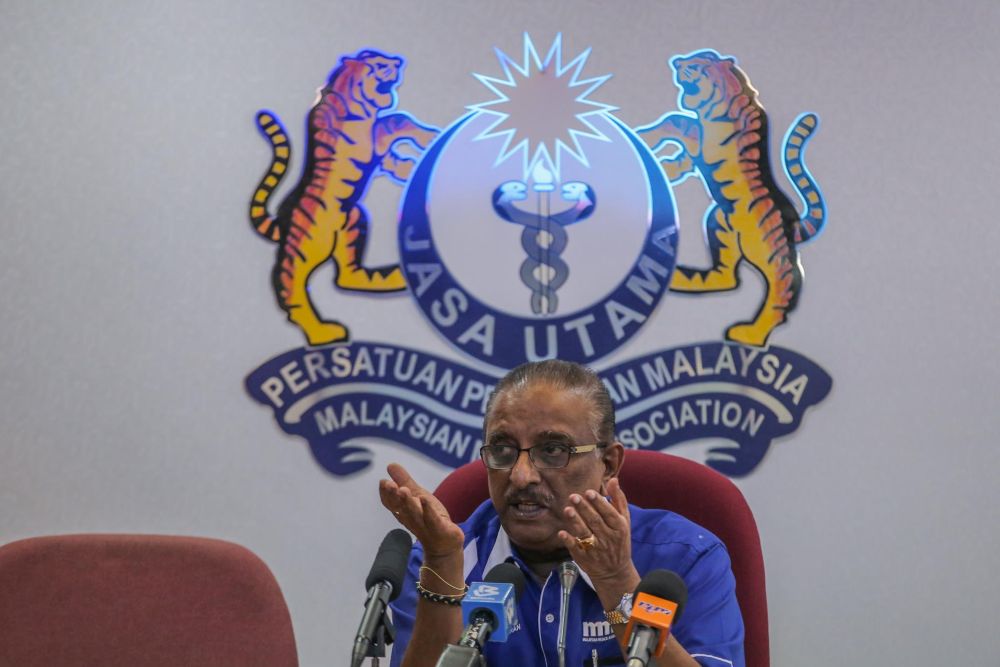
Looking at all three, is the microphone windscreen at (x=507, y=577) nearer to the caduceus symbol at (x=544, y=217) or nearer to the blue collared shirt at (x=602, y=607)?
the blue collared shirt at (x=602, y=607)

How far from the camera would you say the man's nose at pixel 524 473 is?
1777mm

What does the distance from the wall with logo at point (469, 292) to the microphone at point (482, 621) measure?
5.65 feet

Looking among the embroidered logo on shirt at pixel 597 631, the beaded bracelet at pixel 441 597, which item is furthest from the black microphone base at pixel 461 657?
the embroidered logo on shirt at pixel 597 631

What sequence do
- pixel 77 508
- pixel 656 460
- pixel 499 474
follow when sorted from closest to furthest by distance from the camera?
pixel 499 474, pixel 656 460, pixel 77 508

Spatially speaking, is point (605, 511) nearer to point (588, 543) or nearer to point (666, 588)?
point (588, 543)

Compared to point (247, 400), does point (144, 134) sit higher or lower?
higher

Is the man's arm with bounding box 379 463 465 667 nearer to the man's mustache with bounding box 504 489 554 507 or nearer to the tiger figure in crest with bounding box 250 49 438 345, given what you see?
the man's mustache with bounding box 504 489 554 507

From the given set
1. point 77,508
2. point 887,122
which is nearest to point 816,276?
point 887,122

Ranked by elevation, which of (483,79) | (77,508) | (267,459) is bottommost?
(77,508)

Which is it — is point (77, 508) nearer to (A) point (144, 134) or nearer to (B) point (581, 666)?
(A) point (144, 134)

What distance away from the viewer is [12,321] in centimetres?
298

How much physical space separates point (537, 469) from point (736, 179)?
1.49 m

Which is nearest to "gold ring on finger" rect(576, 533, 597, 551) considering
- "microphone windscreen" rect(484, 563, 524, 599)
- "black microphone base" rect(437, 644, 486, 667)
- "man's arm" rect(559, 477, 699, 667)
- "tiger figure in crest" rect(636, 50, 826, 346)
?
"man's arm" rect(559, 477, 699, 667)

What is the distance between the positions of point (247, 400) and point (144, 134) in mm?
831
